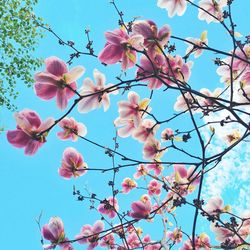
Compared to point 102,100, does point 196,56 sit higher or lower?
higher

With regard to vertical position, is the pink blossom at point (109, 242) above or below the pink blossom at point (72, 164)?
above

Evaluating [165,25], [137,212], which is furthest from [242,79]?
[137,212]

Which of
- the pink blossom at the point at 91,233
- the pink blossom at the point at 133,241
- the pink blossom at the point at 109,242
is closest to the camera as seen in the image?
the pink blossom at the point at 91,233

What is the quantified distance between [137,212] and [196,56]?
2.29 feet

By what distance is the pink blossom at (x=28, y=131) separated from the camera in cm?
123

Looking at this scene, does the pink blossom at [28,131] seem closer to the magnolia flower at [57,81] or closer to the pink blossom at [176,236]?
the magnolia flower at [57,81]

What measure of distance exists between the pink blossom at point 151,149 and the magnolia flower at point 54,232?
457 millimetres

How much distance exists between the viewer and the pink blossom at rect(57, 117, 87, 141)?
5.44ft

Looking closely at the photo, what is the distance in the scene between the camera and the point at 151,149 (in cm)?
172

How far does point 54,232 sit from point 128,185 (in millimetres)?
1339

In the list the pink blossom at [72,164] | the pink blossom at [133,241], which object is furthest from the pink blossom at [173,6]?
the pink blossom at [133,241]

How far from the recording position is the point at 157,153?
1743 mm

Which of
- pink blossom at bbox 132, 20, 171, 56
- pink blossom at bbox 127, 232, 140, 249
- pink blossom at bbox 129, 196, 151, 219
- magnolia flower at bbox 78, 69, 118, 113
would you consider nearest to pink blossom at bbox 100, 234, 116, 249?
pink blossom at bbox 127, 232, 140, 249

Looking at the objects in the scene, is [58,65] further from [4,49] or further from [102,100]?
[4,49]
